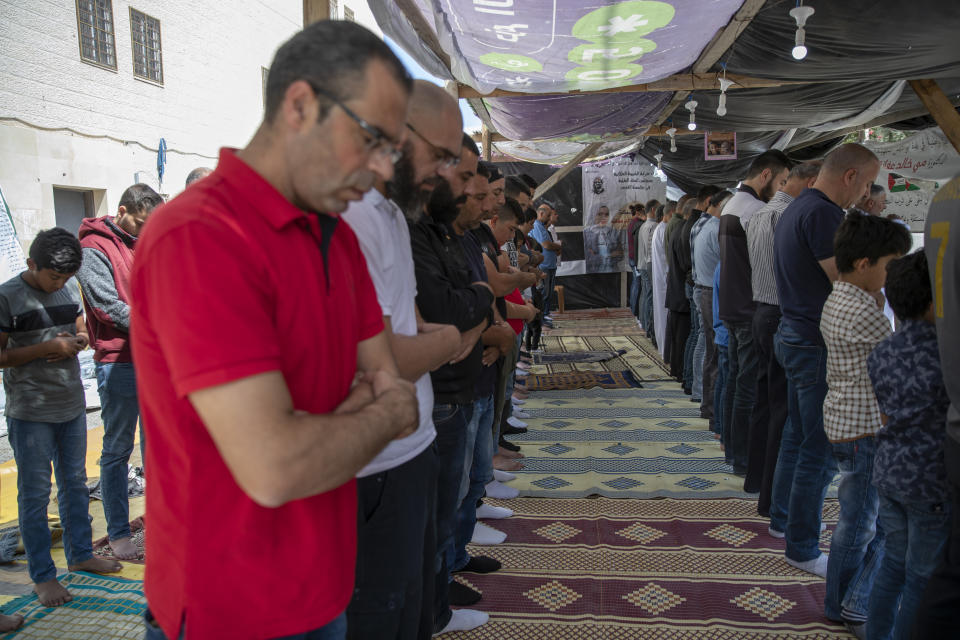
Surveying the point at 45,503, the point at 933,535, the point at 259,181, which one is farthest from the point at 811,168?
the point at 45,503

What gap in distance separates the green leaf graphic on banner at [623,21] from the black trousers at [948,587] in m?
2.69

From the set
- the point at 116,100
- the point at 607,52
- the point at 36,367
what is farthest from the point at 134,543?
the point at 116,100

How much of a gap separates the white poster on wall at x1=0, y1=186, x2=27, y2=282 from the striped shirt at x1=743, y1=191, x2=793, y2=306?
15.0ft

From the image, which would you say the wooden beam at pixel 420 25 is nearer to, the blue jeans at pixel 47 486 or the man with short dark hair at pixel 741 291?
the man with short dark hair at pixel 741 291

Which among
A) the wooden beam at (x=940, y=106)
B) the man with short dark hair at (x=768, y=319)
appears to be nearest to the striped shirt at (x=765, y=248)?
the man with short dark hair at (x=768, y=319)

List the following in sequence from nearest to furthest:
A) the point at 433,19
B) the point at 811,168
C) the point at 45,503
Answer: the point at 45,503
the point at 811,168
the point at 433,19

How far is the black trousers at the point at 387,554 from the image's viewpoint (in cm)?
159

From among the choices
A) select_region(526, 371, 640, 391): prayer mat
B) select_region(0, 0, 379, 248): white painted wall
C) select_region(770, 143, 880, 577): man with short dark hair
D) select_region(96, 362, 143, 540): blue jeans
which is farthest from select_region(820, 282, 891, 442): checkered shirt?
select_region(0, 0, 379, 248): white painted wall

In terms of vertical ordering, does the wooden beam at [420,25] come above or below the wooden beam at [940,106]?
above

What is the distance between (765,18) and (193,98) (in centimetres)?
991

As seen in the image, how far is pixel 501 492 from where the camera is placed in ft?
13.8

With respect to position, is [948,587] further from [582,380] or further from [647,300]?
[647,300]

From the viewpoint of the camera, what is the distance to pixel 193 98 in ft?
37.8

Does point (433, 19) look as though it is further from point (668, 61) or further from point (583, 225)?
point (583, 225)
